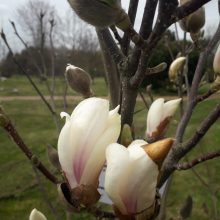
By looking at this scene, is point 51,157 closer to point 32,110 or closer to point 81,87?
point 81,87

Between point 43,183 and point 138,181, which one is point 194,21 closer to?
point 138,181

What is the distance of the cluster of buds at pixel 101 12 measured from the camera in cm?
45

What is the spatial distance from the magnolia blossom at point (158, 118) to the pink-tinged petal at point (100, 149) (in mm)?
202

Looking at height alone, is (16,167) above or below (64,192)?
below

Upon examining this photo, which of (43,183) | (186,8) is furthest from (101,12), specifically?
(43,183)

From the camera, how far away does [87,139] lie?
469mm

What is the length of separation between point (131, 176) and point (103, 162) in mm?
60

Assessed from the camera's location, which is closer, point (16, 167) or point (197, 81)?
point (197, 81)

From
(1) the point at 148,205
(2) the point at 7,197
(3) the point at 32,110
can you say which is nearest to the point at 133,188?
(1) the point at 148,205

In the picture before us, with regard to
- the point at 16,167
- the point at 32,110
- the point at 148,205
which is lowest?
the point at 32,110

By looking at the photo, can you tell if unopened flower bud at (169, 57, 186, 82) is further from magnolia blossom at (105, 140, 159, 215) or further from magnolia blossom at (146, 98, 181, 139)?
magnolia blossom at (105, 140, 159, 215)

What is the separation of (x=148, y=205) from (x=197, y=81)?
1.62 feet

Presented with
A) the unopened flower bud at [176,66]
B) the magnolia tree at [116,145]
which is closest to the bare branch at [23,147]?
the magnolia tree at [116,145]

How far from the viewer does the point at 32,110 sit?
29.7ft
